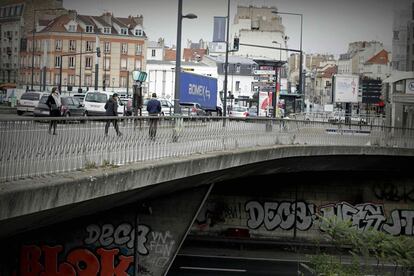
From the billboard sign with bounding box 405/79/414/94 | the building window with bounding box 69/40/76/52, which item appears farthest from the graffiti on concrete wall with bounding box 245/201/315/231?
the building window with bounding box 69/40/76/52

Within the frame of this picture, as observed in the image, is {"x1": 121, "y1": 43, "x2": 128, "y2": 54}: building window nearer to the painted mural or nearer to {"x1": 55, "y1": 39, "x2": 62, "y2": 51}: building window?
{"x1": 55, "y1": 39, "x2": 62, "y2": 51}: building window

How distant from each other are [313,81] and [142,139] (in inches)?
4731

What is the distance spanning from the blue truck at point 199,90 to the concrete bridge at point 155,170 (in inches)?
440

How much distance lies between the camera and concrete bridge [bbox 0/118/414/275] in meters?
9.12

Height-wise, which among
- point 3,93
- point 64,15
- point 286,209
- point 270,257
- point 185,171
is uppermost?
point 64,15

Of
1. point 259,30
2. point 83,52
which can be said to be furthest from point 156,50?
point 83,52

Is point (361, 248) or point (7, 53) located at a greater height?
point (7, 53)

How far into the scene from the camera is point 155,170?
1252 centimetres

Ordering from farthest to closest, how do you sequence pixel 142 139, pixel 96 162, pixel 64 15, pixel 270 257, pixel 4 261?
pixel 64 15 < pixel 270 257 < pixel 4 261 < pixel 142 139 < pixel 96 162

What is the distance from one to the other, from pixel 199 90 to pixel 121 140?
2794 centimetres

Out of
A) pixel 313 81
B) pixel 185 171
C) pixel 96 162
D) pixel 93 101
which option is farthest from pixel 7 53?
pixel 313 81

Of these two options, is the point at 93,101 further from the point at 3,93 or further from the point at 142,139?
the point at 142,139

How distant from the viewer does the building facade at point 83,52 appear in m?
33.9

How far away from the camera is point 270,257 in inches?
1021
